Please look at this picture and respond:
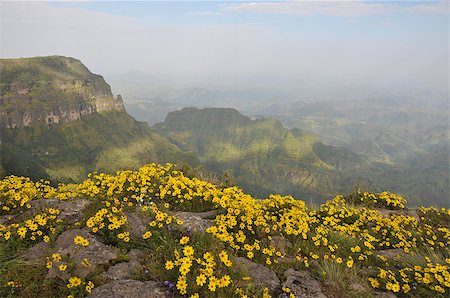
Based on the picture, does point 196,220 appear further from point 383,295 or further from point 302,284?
point 383,295

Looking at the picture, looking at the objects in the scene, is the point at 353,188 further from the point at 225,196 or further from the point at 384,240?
the point at 225,196

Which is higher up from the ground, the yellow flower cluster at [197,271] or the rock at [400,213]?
the yellow flower cluster at [197,271]

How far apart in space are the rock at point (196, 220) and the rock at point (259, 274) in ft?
4.21

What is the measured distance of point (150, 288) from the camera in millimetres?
5332

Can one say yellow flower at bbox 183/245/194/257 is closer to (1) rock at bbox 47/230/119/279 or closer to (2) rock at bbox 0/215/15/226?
(1) rock at bbox 47/230/119/279

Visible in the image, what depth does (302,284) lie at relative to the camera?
616 centimetres

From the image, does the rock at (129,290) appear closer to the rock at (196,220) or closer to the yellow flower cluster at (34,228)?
the rock at (196,220)

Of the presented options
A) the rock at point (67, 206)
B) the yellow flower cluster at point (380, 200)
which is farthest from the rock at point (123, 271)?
the yellow flower cluster at point (380, 200)

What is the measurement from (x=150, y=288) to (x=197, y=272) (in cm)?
90

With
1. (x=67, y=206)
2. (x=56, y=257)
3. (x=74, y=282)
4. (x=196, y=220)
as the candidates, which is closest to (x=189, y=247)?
(x=196, y=220)

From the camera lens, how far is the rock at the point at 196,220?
7.21m

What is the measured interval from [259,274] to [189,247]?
66.3 inches

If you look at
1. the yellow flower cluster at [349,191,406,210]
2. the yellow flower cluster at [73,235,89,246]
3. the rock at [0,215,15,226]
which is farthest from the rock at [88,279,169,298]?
the yellow flower cluster at [349,191,406,210]

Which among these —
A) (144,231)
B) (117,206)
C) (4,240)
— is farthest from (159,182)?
(4,240)
